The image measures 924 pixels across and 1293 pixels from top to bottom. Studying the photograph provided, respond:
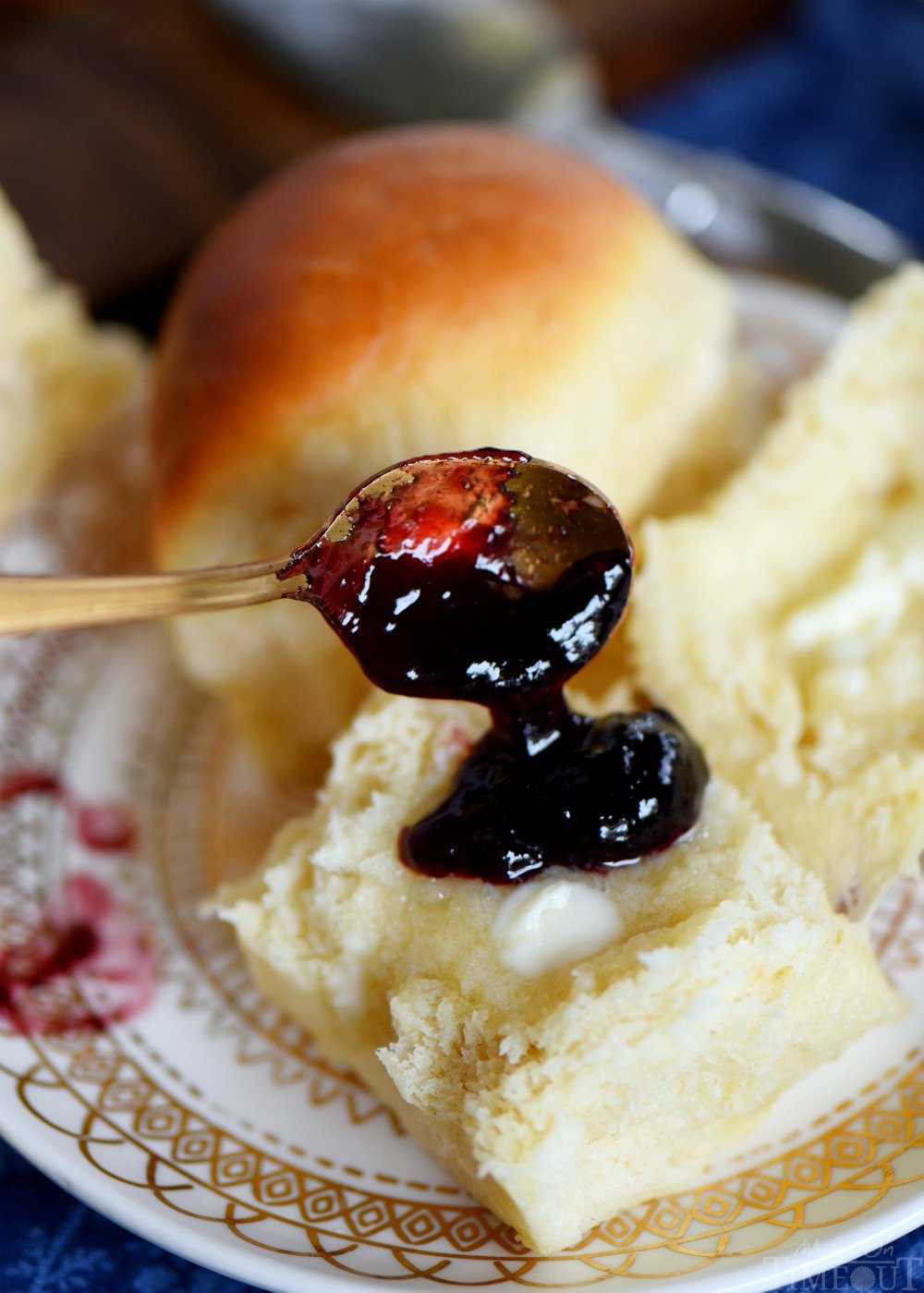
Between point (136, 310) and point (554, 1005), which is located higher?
point (554, 1005)

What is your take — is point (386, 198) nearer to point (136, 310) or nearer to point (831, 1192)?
point (136, 310)

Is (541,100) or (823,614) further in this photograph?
(541,100)

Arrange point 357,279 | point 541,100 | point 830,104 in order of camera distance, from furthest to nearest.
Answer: point 830,104 → point 541,100 → point 357,279

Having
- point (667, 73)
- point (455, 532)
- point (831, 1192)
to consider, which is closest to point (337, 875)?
point (455, 532)

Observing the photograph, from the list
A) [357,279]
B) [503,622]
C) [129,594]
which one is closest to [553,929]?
[503,622]

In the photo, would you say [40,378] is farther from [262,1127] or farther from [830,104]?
[830,104]

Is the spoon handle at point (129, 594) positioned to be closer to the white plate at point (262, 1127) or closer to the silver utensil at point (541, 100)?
the white plate at point (262, 1127)
